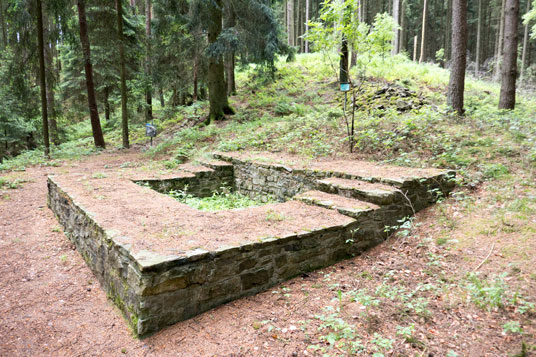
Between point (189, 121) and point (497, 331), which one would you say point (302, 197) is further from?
point (189, 121)

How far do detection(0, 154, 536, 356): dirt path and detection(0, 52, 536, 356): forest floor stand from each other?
0.04 ft

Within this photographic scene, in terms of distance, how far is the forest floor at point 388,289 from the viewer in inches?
95.0

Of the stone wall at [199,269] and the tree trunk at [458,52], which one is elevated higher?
the tree trunk at [458,52]

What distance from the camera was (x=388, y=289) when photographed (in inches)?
120

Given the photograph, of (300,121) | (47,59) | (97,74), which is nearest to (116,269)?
(300,121)

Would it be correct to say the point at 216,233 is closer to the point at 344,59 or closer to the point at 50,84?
the point at 344,59

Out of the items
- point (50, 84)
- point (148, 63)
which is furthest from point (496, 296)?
point (148, 63)

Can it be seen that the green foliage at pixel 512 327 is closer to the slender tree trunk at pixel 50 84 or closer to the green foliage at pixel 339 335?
the green foliage at pixel 339 335

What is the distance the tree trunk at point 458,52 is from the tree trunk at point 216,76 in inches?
292

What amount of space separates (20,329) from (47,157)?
401 inches

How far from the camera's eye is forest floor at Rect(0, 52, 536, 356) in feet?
7.91

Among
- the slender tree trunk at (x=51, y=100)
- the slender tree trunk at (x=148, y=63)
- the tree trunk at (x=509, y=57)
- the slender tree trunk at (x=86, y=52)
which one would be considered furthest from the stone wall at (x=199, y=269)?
the slender tree trunk at (x=148, y=63)

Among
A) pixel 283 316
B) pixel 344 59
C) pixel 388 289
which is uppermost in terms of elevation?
pixel 344 59

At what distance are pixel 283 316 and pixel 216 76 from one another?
10.9m
